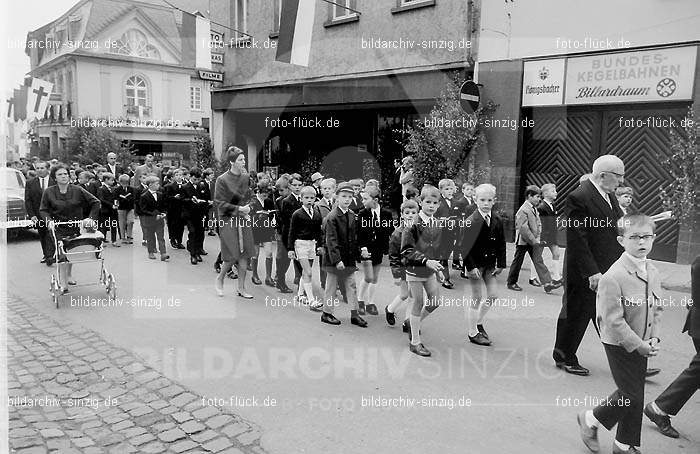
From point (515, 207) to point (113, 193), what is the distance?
9460 millimetres

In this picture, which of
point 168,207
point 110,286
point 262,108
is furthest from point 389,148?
point 110,286

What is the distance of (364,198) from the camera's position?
8.52m

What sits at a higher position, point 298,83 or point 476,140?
point 298,83

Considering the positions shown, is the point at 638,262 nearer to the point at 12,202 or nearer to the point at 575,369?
the point at 575,369

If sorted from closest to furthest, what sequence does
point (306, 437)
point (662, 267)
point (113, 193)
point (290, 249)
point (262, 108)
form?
point (306, 437), point (290, 249), point (662, 267), point (113, 193), point (262, 108)

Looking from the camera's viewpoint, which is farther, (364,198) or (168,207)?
(168,207)

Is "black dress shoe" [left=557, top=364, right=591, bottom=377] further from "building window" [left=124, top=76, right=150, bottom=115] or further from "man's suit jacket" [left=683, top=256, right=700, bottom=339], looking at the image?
"building window" [left=124, top=76, right=150, bottom=115]

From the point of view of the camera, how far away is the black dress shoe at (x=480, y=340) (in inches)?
257

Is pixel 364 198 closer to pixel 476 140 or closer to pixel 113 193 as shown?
pixel 476 140

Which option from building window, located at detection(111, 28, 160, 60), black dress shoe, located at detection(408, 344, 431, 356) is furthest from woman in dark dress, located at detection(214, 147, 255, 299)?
building window, located at detection(111, 28, 160, 60)

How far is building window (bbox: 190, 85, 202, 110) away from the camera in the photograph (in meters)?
42.8

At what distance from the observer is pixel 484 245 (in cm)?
654

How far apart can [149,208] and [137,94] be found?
3103 cm

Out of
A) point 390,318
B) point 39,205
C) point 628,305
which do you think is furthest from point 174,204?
point 628,305
